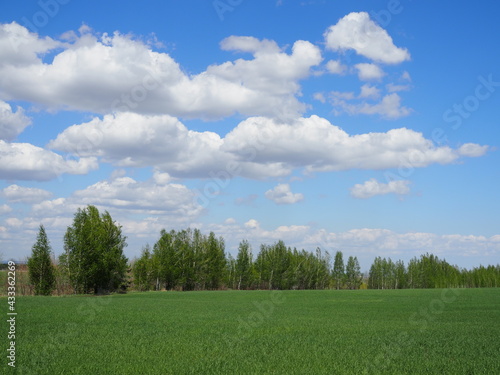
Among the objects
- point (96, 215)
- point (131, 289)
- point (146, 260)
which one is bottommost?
point (131, 289)

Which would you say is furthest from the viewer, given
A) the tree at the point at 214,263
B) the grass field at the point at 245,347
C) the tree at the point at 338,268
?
the tree at the point at 338,268

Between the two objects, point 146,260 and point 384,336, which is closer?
point 384,336

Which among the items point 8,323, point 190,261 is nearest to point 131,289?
point 190,261

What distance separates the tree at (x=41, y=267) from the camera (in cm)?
6631

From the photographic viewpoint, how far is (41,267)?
66.8 meters

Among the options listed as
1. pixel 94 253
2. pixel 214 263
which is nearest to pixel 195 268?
pixel 214 263

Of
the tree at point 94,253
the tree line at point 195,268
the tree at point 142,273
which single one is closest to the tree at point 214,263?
the tree line at point 195,268

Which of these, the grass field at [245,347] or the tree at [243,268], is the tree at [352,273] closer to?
the tree at [243,268]

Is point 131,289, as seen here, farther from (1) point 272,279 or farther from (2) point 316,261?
(2) point 316,261

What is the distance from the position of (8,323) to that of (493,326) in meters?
28.4

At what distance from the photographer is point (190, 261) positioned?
102125 millimetres

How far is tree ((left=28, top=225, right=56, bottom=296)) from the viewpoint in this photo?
66312 millimetres

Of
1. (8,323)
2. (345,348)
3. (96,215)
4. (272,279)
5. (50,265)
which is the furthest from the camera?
(272,279)

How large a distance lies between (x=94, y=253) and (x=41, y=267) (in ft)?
24.9
